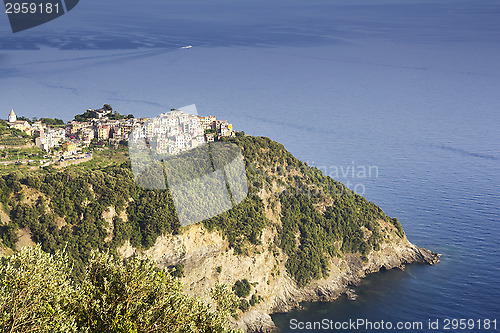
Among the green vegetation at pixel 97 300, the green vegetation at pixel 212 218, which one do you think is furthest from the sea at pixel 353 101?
the green vegetation at pixel 97 300

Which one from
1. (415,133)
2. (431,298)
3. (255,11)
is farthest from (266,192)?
(255,11)

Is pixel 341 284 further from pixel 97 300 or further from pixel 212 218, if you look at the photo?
pixel 97 300

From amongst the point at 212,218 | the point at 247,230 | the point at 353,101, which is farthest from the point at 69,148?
the point at 353,101

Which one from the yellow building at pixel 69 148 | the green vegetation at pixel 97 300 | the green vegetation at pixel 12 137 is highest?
the green vegetation at pixel 97 300

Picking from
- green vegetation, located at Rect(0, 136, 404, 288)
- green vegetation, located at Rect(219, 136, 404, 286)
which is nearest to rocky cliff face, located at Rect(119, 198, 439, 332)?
green vegetation, located at Rect(0, 136, 404, 288)

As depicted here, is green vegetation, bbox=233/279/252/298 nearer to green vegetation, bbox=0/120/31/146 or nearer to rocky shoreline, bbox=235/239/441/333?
rocky shoreline, bbox=235/239/441/333

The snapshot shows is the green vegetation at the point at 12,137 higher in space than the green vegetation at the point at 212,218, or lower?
higher

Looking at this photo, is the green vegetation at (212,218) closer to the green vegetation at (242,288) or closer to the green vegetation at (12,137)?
the green vegetation at (242,288)
